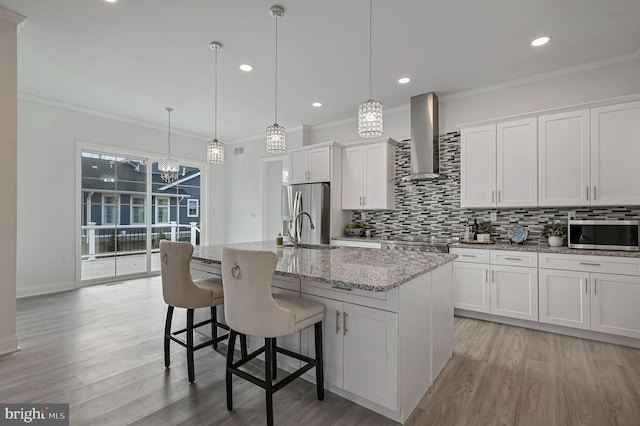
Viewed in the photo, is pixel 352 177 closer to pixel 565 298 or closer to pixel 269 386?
pixel 565 298

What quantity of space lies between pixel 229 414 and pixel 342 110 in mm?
4315

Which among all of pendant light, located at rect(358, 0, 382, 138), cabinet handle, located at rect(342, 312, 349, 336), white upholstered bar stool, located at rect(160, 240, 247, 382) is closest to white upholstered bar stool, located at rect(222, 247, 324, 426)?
cabinet handle, located at rect(342, 312, 349, 336)

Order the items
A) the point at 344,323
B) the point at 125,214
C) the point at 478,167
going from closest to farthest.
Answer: the point at 344,323
the point at 478,167
the point at 125,214

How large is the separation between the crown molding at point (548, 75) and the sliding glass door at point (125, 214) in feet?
17.8

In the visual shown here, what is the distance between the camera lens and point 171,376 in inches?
91.4

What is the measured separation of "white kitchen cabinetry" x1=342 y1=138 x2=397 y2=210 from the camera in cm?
464

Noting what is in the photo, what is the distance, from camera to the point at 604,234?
10.1ft

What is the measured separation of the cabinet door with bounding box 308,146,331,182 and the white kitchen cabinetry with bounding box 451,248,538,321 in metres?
2.24

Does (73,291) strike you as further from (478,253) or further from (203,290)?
(478,253)

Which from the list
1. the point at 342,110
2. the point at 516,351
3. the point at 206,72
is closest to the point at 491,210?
the point at 516,351

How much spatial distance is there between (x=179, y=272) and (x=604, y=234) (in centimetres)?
395

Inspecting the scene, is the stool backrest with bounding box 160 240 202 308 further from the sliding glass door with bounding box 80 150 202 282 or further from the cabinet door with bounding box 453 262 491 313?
the sliding glass door with bounding box 80 150 202 282

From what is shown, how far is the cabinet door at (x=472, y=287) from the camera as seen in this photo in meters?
3.53

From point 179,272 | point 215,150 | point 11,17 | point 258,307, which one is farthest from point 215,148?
point 258,307
